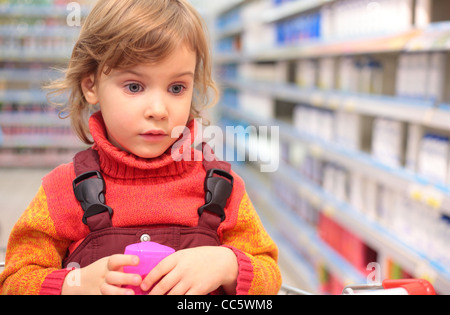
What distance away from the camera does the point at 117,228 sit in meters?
0.94

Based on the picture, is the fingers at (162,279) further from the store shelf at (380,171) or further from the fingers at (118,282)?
the store shelf at (380,171)

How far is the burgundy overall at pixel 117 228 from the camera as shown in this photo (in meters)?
0.93

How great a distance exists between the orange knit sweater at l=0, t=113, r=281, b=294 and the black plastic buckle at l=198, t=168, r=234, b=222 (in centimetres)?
3

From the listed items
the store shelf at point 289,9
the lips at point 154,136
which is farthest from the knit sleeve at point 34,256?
the store shelf at point 289,9

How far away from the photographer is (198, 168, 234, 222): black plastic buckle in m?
0.99

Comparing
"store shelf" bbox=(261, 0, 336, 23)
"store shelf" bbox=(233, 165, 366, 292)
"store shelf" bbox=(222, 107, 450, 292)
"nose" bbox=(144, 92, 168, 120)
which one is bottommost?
"store shelf" bbox=(233, 165, 366, 292)

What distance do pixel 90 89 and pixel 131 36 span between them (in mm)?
186

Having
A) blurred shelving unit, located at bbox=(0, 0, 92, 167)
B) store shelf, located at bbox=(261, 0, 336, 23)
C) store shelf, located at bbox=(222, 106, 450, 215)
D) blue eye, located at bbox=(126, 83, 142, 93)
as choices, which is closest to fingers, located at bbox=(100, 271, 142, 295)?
blue eye, located at bbox=(126, 83, 142, 93)

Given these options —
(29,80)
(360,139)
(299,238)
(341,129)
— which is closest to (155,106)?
(360,139)

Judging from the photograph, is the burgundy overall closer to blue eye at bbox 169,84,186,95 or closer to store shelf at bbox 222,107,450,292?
blue eye at bbox 169,84,186,95

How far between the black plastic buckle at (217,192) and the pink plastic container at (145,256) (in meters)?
0.17

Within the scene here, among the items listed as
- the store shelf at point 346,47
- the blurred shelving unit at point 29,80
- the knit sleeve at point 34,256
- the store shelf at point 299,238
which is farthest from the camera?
the blurred shelving unit at point 29,80
